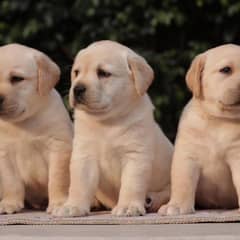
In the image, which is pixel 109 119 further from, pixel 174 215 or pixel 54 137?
pixel 174 215

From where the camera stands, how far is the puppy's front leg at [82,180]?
3751 mm

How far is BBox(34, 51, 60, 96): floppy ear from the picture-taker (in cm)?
394

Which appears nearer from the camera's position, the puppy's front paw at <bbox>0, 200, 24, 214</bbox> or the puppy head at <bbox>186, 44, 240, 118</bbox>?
the puppy head at <bbox>186, 44, 240, 118</bbox>

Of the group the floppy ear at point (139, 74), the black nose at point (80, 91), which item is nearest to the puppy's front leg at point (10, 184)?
the black nose at point (80, 91)

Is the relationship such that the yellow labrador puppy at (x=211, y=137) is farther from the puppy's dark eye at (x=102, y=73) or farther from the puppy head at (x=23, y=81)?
the puppy head at (x=23, y=81)

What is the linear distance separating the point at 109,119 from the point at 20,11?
2.73 metres

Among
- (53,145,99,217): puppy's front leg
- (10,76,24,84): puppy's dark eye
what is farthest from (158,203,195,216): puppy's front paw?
(10,76,24,84): puppy's dark eye

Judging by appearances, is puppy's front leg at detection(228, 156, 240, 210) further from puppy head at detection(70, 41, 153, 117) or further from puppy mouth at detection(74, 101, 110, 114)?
puppy mouth at detection(74, 101, 110, 114)

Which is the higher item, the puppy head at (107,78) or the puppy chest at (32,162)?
the puppy head at (107,78)

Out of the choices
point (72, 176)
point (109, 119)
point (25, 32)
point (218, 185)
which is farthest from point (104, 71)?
point (25, 32)

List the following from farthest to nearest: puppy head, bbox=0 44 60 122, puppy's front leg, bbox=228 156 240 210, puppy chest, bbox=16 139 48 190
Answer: puppy chest, bbox=16 139 48 190, puppy head, bbox=0 44 60 122, puppy's front leg, bbox=228 156 240 210

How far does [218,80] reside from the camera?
385 cm

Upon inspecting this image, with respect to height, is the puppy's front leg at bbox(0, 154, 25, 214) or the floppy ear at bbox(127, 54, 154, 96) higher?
the floppy ear at bbox(127, 54, 154, 96)

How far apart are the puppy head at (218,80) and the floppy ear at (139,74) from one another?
219mm
